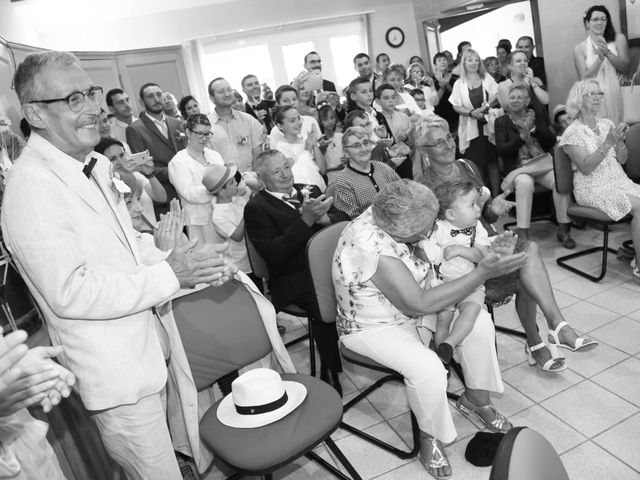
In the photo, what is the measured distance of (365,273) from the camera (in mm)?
2078

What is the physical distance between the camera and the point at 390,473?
7.14 ft

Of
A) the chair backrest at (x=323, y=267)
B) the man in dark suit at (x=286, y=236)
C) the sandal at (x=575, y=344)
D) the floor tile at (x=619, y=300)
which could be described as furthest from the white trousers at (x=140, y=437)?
the floor tile at (x=619, y=300)

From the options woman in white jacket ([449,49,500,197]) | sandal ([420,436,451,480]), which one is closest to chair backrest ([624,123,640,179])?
woman in white jacket ([449,49,500,197])

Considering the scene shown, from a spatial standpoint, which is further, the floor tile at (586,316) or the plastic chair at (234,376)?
the floor tile at (586,316)

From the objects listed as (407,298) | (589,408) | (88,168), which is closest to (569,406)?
(589,408)

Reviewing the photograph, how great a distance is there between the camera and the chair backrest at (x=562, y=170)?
358 centimetres

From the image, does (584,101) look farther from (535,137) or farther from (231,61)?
(231,61)

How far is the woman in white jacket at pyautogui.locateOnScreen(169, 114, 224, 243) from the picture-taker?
3457 mm

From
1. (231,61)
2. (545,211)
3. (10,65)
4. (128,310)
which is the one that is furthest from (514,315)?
(231,61)

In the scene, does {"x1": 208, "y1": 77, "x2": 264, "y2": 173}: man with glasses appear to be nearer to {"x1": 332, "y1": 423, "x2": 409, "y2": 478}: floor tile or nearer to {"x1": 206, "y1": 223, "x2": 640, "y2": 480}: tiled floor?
{"x1": 206, "y1": 223, "x2": 640, "y2": 480}: tiled floor

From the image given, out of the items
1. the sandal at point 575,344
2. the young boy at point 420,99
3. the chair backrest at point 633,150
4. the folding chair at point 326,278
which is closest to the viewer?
the folding chair at point 326,278

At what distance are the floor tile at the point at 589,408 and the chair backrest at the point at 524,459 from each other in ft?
5.01

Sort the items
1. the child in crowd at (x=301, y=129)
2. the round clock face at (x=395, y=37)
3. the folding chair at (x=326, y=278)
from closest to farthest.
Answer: the folding chair at (x=326, y=278)
the child in crowd at (x=301, y=129)
the round clock face at (x=395, y=37)

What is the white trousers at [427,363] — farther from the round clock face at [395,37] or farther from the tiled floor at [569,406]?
the round clock face at [395,37]
